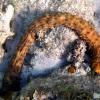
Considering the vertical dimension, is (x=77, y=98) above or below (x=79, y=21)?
below

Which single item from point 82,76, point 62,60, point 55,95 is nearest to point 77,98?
point 55,95

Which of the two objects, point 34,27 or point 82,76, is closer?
point 82,76

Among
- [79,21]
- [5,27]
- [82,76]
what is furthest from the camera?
[5,27]

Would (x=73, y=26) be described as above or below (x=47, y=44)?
above

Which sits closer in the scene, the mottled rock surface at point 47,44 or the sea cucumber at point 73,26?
the mottled rock surface at point 47,44

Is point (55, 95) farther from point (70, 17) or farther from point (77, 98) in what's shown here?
point (70, 17)

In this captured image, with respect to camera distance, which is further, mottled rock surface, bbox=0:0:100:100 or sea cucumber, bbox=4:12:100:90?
sea cucumber, bbox=4:12:100:90

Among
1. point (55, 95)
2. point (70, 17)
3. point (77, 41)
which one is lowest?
point (55, 95)

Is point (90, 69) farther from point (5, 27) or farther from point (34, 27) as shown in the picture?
point (5, 27)

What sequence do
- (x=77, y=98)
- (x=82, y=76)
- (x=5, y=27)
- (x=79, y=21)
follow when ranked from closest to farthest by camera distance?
(x=77, y=98)
(x=82, y=76)
(x=79, y=21)
(x=5, y=27)

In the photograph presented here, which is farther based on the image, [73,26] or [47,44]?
[47,44]
